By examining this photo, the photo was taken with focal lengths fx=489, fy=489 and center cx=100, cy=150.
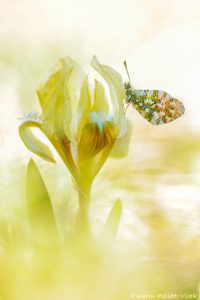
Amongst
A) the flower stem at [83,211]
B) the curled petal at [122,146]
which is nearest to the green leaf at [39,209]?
the flower stem at [83,211]

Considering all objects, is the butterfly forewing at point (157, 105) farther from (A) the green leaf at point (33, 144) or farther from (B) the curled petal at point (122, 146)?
(A) the green leaf at point (33, 144)

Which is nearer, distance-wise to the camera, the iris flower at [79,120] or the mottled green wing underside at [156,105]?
the iris flower at [79,120]

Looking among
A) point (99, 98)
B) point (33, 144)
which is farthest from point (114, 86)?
point (33, 144)

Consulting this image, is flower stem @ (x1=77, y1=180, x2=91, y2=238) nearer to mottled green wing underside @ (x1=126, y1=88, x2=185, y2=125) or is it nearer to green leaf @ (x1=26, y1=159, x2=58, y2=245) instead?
green leaf @ (x1=26, y1=159, x2=58, y2=245)

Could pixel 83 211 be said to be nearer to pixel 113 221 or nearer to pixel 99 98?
pixel 113 221

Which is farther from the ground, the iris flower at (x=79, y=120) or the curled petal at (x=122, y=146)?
the iris flower at (x=79, y=120)

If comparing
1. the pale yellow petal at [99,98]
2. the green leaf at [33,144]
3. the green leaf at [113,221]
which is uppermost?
the pale yellow petal at [99,98]

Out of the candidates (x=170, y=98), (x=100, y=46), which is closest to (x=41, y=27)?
(x=100, y=46)
